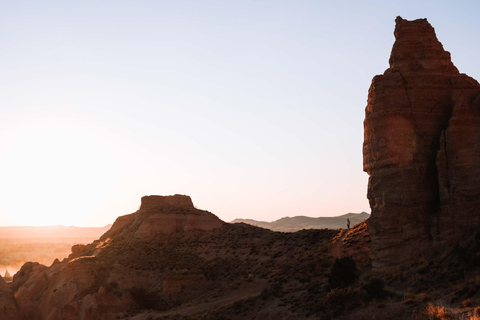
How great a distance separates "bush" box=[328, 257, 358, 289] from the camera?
3041 centimetres

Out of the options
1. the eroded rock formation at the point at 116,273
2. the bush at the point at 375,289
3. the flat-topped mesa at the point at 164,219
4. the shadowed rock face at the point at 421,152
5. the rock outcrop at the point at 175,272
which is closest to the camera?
the bush at the point at 375,289

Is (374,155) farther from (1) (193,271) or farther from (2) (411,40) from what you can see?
(1) (193,271)

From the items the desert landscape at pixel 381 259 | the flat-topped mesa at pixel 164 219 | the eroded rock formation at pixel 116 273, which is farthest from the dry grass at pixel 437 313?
the flat-topped mesa at pixel 164 219

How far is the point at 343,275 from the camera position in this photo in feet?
101

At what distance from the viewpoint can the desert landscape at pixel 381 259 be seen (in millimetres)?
25578

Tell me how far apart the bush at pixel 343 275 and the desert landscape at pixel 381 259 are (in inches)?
2.7

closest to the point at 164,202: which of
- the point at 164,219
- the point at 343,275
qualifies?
the point at 164,219

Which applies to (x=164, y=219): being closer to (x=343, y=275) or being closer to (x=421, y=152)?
(x=343, y=275)

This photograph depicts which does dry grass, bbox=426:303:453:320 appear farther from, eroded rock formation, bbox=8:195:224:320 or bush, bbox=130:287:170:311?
bush, bbox=130:287:170:311

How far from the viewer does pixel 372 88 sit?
3441 centimetres

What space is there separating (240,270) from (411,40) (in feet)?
90.9

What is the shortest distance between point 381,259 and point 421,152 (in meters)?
7.38

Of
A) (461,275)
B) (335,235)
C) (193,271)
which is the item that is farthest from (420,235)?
(193,271)

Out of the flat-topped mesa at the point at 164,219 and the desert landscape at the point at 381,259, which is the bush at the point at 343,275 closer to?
the desert landscape at the point at 381,259
